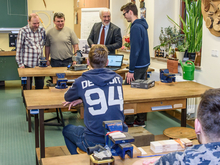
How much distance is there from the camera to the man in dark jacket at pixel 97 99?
2033mm

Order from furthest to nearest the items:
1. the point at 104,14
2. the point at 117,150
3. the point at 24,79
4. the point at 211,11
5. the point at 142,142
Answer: the point at 104,14 → the point at 24,79 → the point at 211,11 → the point at 142,142 → the point at 117,150

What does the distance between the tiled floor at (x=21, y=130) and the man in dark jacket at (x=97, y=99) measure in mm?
1261

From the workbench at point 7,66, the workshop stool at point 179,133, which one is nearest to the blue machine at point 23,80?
the workshop stool at point 179,133

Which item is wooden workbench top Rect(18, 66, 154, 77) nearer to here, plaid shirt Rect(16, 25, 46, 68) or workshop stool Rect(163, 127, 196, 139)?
plaid shirt Rect(16, 25, 46, 68)

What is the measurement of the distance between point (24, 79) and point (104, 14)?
170cm

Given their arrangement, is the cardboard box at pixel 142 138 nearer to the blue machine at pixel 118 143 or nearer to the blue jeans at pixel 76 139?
the blue jeans at pixel 76 139

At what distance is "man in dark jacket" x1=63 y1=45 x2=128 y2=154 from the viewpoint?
2033mm

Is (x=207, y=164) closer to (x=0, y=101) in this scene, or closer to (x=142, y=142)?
(x=142, y=142)

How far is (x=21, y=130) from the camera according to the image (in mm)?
4012

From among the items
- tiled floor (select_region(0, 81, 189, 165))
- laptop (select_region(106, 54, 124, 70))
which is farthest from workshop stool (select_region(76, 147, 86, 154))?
laptop (select_region(106, 54, 124, 70))

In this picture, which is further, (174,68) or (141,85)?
(174,68)

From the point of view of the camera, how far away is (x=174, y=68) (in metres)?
4.02

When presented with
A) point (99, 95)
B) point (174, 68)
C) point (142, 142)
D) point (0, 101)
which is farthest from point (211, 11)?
point (0, 101)

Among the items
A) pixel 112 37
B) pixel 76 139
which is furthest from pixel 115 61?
pixel 76 139
